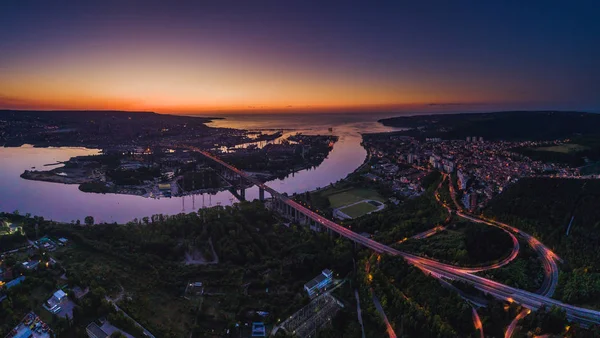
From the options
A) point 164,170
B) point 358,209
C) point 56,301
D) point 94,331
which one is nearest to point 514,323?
point 94,331

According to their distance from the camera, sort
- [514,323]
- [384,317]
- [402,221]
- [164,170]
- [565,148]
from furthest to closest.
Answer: [164,170] → [565,148] → [402,221] → [384,317] → [514,323]

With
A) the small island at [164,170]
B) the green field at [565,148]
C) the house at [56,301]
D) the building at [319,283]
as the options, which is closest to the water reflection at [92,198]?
the small island at [164,170]

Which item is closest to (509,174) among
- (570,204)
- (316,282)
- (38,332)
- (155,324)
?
(570,204)

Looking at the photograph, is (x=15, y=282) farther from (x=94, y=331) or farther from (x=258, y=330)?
(x=258, y=330)

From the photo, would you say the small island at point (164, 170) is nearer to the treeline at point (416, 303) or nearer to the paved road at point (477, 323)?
the treeline at point (416, 303)

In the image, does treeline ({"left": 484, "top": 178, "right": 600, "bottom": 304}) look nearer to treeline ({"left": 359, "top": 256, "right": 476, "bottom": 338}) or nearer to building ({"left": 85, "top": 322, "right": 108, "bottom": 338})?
treeline ({"left": 359, "top": 256, "right": 476, "bottom": 338})

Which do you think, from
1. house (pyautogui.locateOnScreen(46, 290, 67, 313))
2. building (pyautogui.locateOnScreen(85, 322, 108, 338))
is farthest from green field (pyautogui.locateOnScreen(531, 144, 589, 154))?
house (pyautogui.locateOnScreen(46, 290, 67, 313))

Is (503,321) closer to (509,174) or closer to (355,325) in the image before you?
(355,325)
